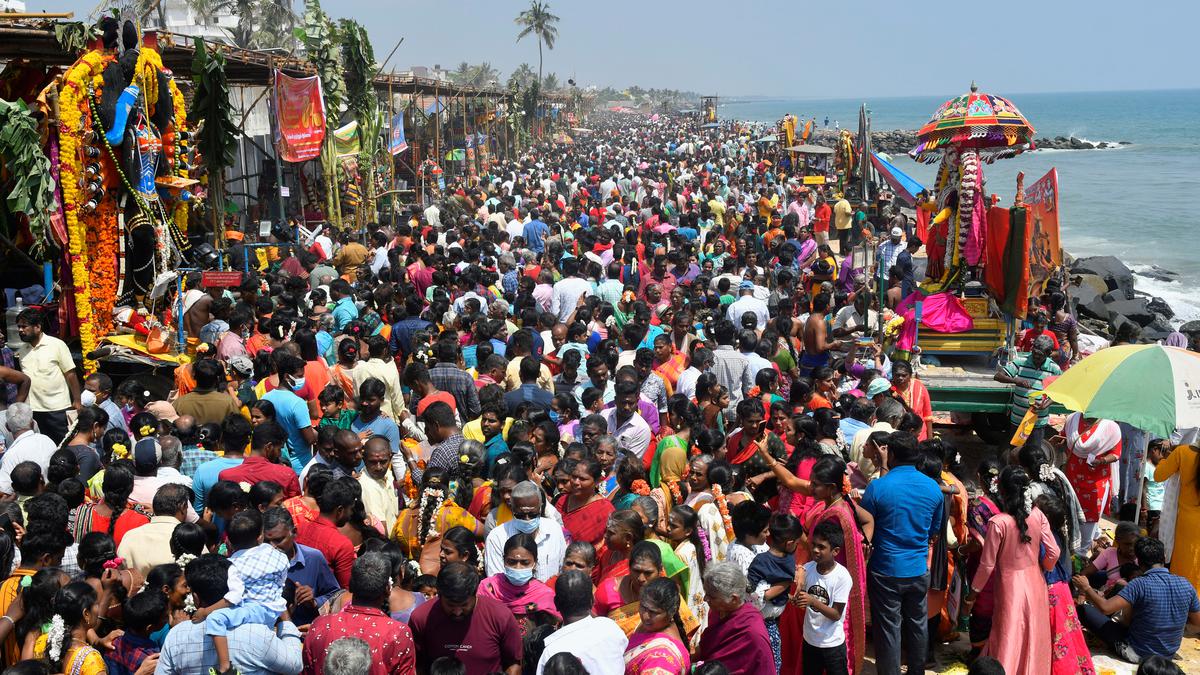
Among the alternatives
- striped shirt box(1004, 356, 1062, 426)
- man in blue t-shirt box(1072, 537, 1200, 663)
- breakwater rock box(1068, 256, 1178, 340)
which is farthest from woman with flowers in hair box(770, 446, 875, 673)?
breakwater rock box(1068, 256, 1178, 340)

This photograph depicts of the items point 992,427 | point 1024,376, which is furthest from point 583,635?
point 992,427

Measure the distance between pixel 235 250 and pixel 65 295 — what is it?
8.56ft

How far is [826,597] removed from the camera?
4719 millimetres

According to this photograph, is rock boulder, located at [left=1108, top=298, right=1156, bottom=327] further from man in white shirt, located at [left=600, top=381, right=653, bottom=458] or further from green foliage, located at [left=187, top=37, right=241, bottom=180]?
green foliage, located at [left=187, top=37, right=241, bottom=180]

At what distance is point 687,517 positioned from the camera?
4848 mm

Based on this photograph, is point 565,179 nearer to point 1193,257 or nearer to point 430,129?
point 430,129

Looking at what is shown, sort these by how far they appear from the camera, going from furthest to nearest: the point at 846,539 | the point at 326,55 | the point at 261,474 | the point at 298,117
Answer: the point at 326,55 < the point at 298,117 < the point at 261,474 < the point at 846,539

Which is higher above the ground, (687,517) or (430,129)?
(430,129)

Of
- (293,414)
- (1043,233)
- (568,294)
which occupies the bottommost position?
(293,414)

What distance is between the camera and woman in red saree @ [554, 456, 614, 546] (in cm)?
507

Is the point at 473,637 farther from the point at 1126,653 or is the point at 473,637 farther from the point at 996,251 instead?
the point at 996,251

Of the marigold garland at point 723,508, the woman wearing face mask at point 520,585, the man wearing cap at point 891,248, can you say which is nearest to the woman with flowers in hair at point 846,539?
the marigold garland at point 723,508

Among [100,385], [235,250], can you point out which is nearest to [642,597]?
[100,385]

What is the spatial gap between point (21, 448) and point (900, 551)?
16.8 ft
